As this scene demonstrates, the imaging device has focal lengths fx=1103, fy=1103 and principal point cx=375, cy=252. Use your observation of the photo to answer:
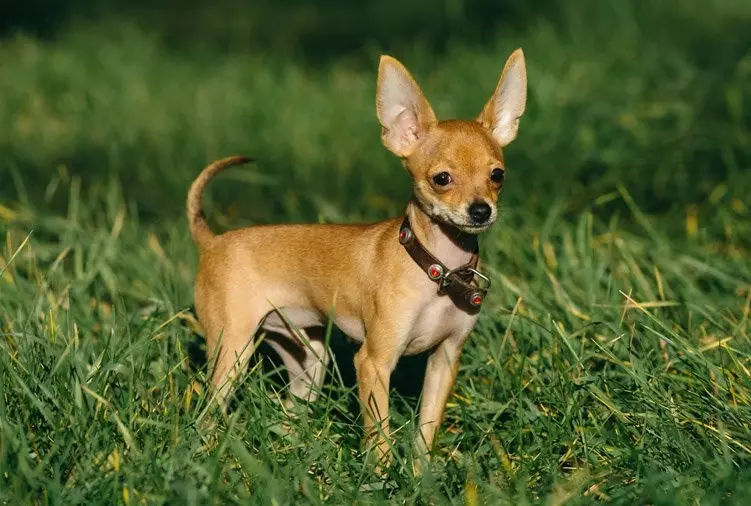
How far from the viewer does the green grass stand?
3617 mm

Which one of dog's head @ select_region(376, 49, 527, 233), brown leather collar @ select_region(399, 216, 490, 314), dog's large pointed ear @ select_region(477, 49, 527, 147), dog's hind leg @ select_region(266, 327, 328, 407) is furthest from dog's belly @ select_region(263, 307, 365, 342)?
dog's large pointed ear @ select_region(477, 49, 527, 147)

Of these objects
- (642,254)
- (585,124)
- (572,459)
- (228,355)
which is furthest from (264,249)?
(585,124)

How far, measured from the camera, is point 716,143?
271 inches

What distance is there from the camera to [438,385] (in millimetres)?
4340

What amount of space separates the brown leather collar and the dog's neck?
42 millimetres

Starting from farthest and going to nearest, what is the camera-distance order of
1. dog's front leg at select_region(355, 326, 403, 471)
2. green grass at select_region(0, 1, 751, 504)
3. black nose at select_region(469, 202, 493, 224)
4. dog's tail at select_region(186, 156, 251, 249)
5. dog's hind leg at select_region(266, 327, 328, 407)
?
dog's hind leg at select_region(266, 327, 328, 407), dog's tail at select_region(186, 156, 251, 249), dog's front leg at select_region(355, 326, 403, 471), black nose at select_region(469, 202, 493, 224), green grass at select_region(0, 1, 751, 504)

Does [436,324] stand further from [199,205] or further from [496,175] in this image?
[199,205]

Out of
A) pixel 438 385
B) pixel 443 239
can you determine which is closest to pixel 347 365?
pixel 438 385

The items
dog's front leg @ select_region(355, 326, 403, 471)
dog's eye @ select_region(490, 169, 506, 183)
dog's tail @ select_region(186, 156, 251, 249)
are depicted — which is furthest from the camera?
dog's tail @ select_region(186, 156, 251, 249)

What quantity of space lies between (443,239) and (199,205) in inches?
48.6

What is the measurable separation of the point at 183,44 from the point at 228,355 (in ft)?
30.3

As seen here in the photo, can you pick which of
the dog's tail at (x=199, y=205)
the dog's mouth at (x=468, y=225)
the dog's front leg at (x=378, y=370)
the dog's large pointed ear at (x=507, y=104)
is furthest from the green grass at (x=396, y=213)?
the dog's large pointed ear at (x=507, y=104)

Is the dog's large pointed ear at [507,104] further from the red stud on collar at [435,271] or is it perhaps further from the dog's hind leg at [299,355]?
the dog's hind leg at [299,355]

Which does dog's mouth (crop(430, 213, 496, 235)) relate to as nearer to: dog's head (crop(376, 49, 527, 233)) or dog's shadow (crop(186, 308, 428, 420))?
dog's head (crop(376, 49, 527, 233))
